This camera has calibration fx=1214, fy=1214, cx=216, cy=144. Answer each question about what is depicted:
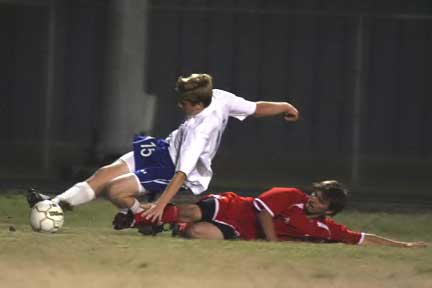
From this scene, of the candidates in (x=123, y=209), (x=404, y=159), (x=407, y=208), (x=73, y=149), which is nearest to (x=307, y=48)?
(x=404, y=159)

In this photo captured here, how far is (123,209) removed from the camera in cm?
918

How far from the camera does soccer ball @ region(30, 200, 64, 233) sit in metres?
8.91

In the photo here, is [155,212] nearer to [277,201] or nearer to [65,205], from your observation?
[65,205]

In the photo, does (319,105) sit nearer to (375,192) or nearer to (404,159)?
(404,159)

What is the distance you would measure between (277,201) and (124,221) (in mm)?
1168

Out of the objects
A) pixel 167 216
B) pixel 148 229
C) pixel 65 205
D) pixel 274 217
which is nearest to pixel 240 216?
pixel 274 217

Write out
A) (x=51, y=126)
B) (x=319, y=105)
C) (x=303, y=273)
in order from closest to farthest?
(x=303, y=273)
(x=51, y=126)
(x=319, y=105)

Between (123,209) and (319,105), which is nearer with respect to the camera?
(123,209)

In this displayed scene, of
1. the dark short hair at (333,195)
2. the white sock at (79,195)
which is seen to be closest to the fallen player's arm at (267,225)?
the dark short hair at (333,195)

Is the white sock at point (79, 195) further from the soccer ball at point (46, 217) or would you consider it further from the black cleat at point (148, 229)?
the black cleat at point (148, 229)

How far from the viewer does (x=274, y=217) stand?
30.5ft

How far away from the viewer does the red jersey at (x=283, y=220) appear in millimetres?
9266

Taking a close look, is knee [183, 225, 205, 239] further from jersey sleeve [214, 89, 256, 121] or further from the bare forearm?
jersey sleeve [214, 89, 256, 121]

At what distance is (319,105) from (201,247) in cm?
921
